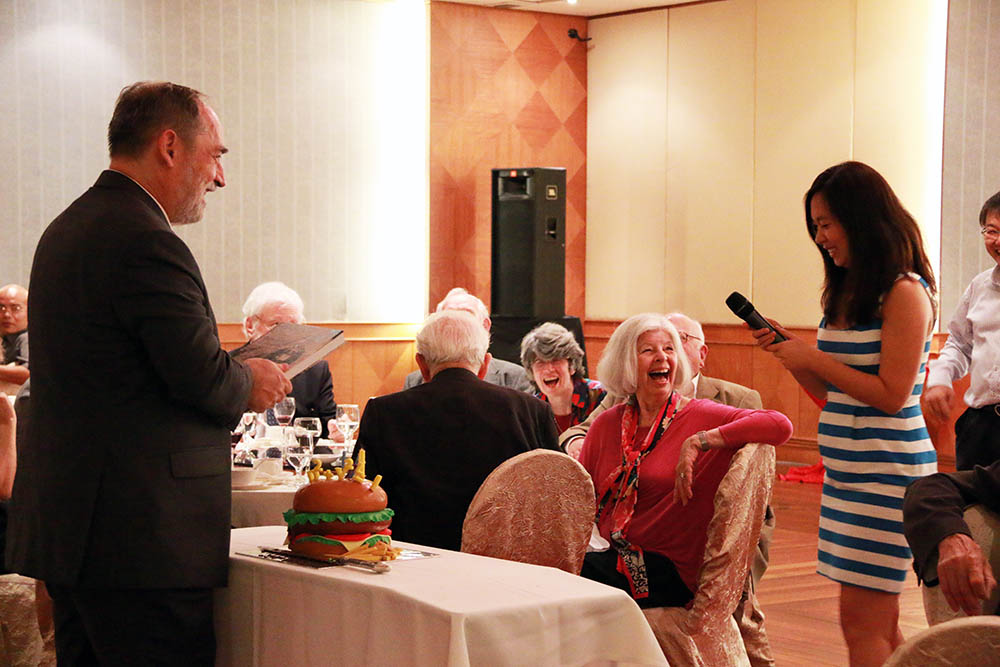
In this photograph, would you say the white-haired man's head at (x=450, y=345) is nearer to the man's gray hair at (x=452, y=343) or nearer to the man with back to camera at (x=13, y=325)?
the man's gray hair at (x=452, y=343)

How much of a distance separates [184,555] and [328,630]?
31cm

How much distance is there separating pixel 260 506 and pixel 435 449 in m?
0.69

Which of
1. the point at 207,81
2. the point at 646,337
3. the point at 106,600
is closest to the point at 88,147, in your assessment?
the point at 207,81

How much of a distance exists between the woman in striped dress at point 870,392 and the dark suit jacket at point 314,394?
9.05 ft

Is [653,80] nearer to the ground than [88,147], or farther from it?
farther from it

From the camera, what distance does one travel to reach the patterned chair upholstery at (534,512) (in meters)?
2.89

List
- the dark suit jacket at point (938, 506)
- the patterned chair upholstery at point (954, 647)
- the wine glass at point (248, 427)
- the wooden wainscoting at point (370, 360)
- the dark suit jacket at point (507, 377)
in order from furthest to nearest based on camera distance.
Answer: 1. the wooden wainscoting at point (370, 360)
2. the dark suit jacket at point (507, 377)
3. the wine glass at point (248, 427)
4. the dark suit jacket at point (938, 506)
5. the patterned chair upholstery at point (954, 647)

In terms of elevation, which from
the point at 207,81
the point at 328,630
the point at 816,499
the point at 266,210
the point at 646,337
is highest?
the point at 207,81

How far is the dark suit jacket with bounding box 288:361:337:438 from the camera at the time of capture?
17.8 ft

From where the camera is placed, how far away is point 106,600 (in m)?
2.35

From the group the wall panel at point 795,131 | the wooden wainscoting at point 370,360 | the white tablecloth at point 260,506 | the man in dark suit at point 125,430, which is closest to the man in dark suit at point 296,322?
the white tablecloth at point 260,506

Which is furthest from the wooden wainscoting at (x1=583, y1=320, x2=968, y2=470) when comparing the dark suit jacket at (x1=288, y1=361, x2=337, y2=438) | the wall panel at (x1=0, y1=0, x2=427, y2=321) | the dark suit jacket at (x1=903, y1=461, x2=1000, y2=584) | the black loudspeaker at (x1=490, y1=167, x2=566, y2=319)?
the dark suit jacket at (x1=903, y1=461, x2=1000, y2=584)

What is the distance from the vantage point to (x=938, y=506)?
2.31m

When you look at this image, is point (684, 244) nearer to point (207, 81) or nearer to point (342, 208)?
point (342, 208)
